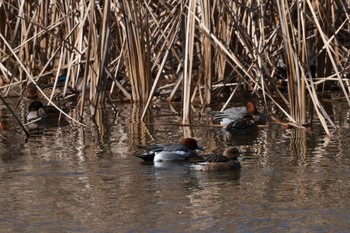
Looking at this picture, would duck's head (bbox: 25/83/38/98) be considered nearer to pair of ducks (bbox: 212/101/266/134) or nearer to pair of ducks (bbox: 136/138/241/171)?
pair of ducks (bbox: 212/101/266/134)

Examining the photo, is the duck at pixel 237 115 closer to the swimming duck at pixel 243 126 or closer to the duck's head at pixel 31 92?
the swimming duck at pixel 243 126

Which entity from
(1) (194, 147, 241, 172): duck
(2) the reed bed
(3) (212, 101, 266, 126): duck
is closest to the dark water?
(1) (194, 147, 241, 172): duck

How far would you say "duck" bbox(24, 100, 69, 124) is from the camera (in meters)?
11.8

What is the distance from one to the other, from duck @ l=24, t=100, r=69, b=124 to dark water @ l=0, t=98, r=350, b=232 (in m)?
0.50

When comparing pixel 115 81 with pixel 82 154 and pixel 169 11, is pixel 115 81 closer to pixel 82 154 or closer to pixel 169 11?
pixel 169 11

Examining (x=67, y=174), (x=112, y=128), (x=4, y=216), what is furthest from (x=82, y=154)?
(x=4, y=216)

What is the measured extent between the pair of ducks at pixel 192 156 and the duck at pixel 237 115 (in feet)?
5.28

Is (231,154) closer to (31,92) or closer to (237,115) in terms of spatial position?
(237,115)

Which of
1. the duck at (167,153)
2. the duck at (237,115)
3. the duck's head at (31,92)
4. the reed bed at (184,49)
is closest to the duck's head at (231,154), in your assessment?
the duck at (167,153)

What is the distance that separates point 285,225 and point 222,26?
5913mm

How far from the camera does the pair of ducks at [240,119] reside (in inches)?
429

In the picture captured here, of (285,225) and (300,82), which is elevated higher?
(300,82)

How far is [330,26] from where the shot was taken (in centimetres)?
1206

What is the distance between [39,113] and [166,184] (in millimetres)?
4088
